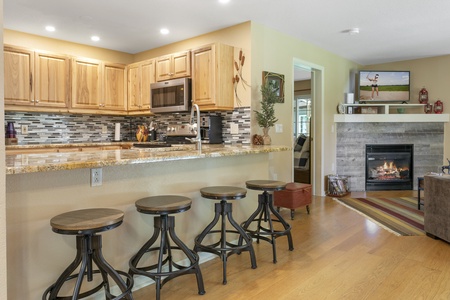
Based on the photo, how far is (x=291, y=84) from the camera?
4762mm

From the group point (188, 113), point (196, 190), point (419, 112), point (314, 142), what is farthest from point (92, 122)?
point (419, 112)

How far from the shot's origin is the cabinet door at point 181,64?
173 inches

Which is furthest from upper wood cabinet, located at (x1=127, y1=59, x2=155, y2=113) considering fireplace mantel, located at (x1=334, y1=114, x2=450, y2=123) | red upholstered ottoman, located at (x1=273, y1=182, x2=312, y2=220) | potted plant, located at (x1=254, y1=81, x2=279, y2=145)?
fireplace mantel, located at (x1=334, y1=114, x2=450, y2=123)

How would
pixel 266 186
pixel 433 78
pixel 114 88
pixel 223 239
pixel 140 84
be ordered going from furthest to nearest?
Result: pixel 433 78 < pixel 114 88 < pixel 140 84 < pixel 266 186 < pixel 223 239

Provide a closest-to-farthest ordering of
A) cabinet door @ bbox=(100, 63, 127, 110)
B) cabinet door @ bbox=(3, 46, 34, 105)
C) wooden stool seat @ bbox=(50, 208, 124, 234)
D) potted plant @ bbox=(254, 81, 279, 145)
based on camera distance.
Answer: wooden stool seat @ bbox=(50, 208, 124, 234)
potted plant @ bbox=(254, 81, 279, 145)
cabinet door @ bbox=(3, 46, 34, 105)
cabinet door @ bbox=(100, 63, 127, 110)

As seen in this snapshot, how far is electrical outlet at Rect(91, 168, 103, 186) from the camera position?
6.96 feet

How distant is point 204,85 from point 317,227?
220cm

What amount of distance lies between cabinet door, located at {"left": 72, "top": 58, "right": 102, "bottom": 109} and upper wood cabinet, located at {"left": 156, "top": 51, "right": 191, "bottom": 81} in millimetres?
978

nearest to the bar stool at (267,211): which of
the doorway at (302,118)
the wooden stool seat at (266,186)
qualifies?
the wooden stool seat at (266,186)

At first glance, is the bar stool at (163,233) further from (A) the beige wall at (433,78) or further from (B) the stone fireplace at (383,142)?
(A) the beige wall at (433,78)

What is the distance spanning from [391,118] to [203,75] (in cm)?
390

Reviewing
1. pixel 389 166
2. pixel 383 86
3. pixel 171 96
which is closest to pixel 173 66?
pixel 171 96

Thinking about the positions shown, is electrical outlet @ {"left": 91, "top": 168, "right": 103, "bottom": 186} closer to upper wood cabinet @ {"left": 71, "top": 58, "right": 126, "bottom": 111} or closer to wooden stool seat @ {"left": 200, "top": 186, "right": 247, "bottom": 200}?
wooden stool seat @ {"left": 200, "top": 186, "right": 247, "bottom": 200}

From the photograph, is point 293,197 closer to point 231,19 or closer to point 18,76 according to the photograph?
point 231,19
